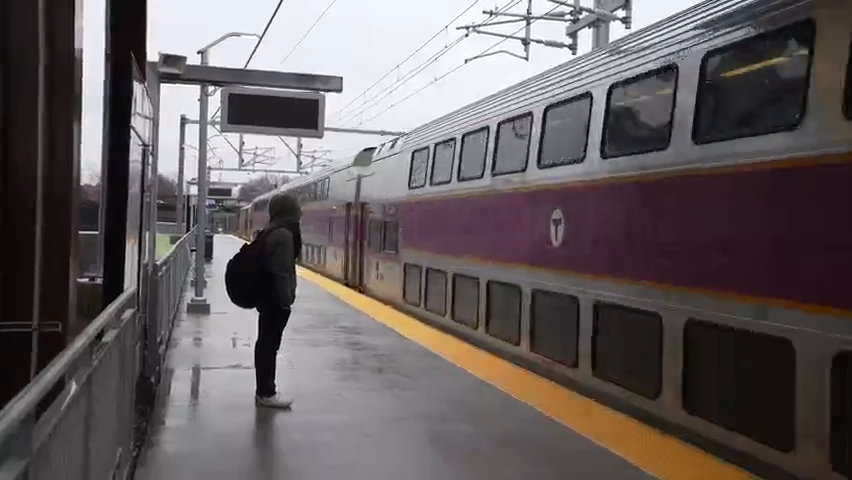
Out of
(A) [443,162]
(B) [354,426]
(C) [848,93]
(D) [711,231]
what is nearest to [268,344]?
(B) [354,426]

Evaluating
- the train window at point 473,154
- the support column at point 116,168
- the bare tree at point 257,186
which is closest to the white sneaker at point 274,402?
the support column at point 116,168

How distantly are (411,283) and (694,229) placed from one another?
8865mm

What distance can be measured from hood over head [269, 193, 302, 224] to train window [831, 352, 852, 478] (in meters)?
4.05

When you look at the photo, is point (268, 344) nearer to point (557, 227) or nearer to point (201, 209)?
point (557, 227)

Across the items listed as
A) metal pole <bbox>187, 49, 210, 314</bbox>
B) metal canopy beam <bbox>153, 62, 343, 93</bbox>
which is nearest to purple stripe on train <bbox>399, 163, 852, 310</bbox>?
metal canopy beam <bbox>153, 62, 343, 93</bbox>

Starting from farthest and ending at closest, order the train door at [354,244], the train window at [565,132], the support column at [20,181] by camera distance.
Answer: the train door at [354,244] → the train window at [565,132] → the support column at [20,181]

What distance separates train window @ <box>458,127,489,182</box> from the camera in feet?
35.5

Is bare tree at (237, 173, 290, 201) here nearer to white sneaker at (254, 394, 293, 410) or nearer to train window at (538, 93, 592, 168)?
train window at (538, 93, 592, 168)

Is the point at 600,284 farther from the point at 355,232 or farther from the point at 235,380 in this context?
the point at 355,232

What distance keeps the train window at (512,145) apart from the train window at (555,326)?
4.95 feet

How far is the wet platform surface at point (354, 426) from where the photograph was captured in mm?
5574

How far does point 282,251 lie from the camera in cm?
682

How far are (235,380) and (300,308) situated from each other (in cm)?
699

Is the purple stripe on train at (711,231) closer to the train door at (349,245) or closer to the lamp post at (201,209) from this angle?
the lamp post at (201,209)
